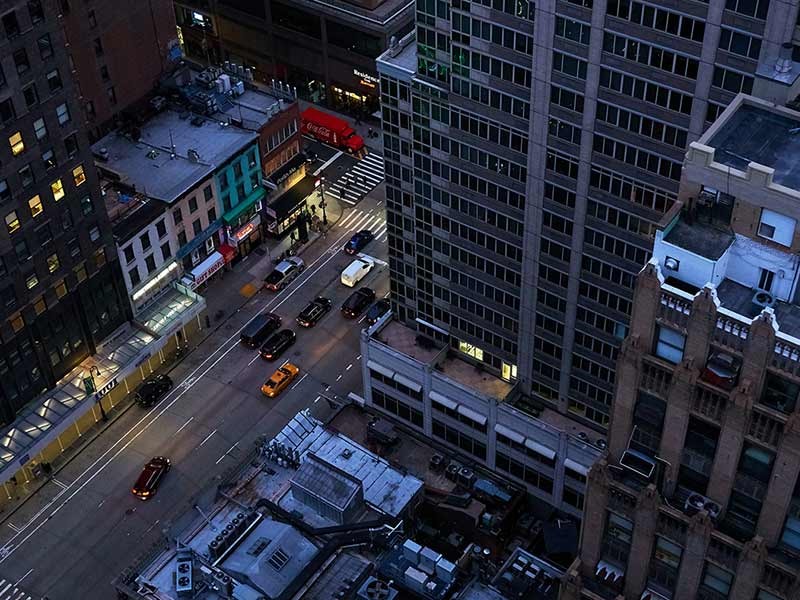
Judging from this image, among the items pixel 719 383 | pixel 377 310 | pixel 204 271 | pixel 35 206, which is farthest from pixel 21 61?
pixel 719 383

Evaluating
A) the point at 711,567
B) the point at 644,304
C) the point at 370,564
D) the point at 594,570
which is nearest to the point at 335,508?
the point at 370,564

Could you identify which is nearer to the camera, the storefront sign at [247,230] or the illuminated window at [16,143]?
the illuminated window at [16,143]

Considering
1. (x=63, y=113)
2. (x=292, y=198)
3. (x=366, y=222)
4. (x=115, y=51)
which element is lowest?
(x=63, y=113)

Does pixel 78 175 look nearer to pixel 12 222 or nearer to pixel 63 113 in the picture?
pixel 63 113

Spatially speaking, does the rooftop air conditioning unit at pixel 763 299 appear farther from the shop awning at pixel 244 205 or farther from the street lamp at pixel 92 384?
the shop awning at pixel 244 205

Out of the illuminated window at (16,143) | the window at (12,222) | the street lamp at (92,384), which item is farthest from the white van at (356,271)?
the illuminated window at (16,143)

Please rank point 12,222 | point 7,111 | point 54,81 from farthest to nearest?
point 12,222 → point 54,81 → point 7,111
